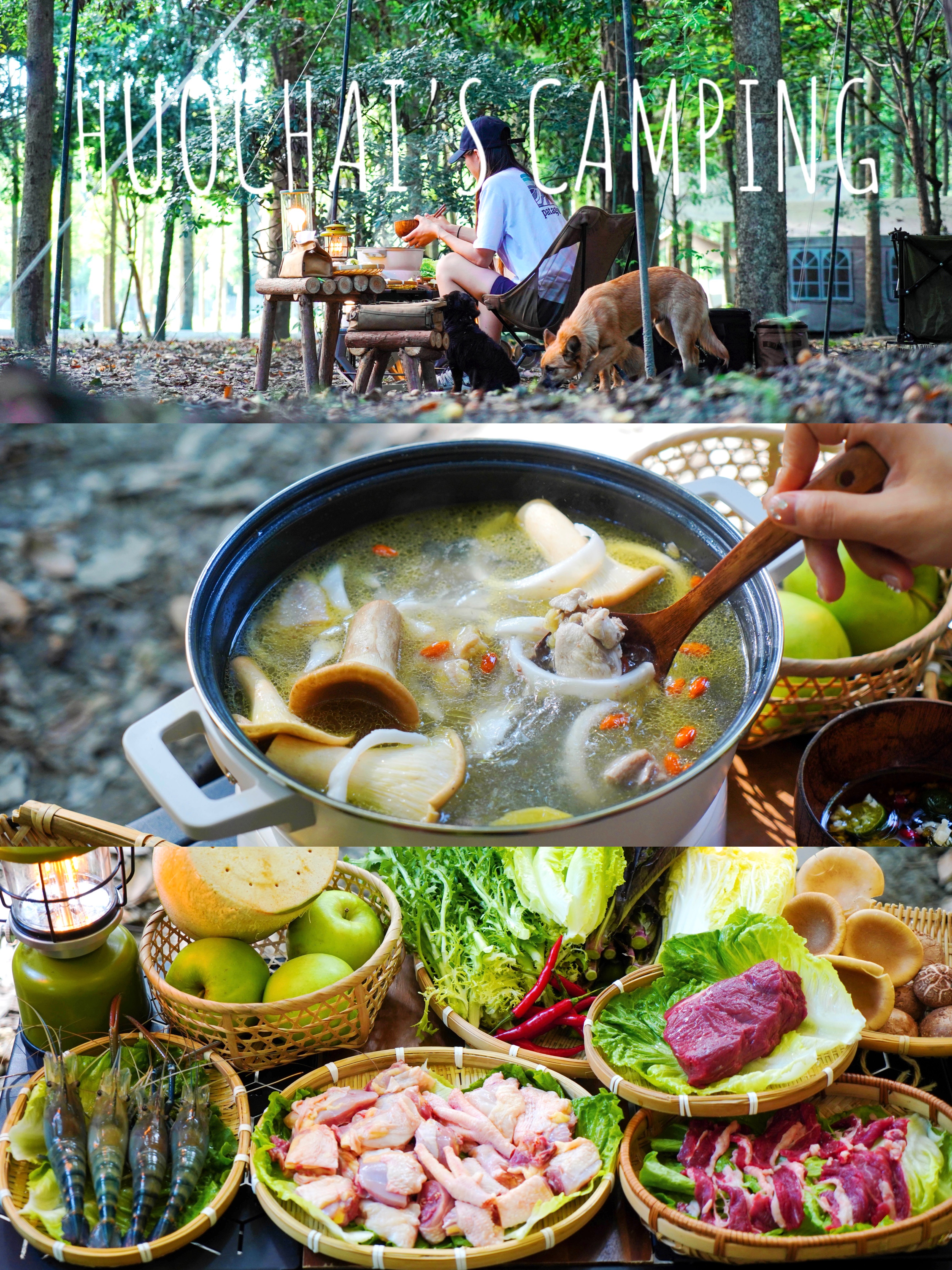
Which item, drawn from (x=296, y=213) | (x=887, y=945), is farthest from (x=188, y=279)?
(x=887, y=945)

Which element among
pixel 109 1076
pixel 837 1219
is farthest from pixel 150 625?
pixel 837 1219

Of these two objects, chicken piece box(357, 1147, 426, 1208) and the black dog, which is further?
chicken piece box(357, 1147, 426, 1208)

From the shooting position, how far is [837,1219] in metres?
1.76

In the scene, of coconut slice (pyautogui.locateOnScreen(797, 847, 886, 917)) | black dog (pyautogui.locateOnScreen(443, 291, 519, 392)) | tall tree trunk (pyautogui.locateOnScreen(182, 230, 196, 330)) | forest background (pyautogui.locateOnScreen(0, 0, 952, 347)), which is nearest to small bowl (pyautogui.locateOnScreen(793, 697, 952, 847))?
coconut slice (pyautogui.locateOnScreen(797, 847, 886, 917))

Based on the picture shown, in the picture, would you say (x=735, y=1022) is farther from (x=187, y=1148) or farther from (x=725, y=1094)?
(x=187, y=1148)

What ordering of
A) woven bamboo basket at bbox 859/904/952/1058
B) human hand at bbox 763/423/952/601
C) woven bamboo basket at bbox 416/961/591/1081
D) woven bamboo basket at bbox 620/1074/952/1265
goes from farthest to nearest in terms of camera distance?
woven bamboo basket at bbox 416/961/591/1081
woven bamboo basket at bbox 859/904/952/1058
woven bamboo basket at bbox 620/1074/952/1265
human hand at bbox 763/423/952/601

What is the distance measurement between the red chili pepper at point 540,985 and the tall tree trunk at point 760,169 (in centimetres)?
135

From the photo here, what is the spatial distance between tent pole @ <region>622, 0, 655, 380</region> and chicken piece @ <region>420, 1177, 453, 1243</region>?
1458mm

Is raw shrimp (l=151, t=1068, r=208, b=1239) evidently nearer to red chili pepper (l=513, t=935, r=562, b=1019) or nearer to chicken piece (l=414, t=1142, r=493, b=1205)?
chicken piece (l=414, t=1142, r=493, b=1205)

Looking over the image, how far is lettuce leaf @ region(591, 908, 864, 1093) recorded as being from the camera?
1.80 meters

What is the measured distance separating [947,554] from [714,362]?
0.30 meters

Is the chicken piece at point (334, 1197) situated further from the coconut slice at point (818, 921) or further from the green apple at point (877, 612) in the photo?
the green apple at point (877, 612)

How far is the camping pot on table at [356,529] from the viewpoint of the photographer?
1.04 metres

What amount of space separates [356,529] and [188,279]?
31cm
